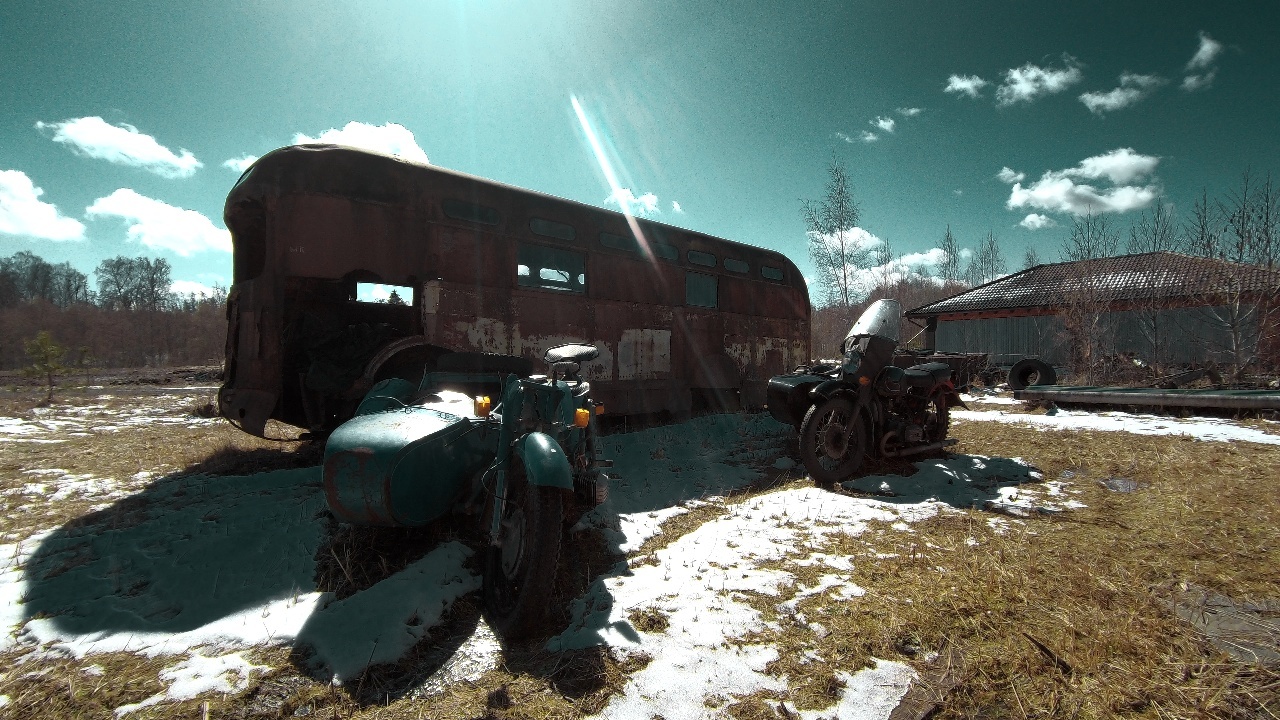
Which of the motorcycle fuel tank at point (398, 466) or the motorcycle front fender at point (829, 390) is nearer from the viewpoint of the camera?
the motorcycle fuel tank at point (398, 466)

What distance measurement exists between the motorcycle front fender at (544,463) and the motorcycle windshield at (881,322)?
173 inches

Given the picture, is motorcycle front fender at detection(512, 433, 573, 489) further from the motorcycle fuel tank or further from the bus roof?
the bus roof

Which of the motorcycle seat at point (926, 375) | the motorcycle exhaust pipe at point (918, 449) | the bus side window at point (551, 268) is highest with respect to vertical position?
the bus side window at point (551, 268)

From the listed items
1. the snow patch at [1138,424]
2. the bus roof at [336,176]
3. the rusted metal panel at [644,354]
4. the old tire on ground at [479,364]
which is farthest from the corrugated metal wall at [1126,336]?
the bus roof at [336,176]

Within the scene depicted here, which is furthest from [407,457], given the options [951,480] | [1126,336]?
[1126,336]

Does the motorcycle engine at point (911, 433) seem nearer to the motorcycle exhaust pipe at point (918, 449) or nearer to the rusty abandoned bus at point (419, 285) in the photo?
the motorcycle exhaust pipe at point (918, 449)

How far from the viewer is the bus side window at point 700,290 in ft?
28.5

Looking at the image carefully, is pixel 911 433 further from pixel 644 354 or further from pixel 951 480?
pixel 644 354

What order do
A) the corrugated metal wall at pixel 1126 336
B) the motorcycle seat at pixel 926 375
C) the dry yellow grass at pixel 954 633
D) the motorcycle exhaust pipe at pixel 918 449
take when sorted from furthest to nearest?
the corrugated metal wall at pixel 1126 336 < the motorcycle seat at pixel 926 375 < the motorcycle exhaust pipe at pixel 918 449 < the dry yellow grass at pixel 954 633

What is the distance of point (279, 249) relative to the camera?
5.02m

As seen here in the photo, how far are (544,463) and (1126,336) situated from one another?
2244 cm

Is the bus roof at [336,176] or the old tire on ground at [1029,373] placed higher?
the bus roof at [336,176]

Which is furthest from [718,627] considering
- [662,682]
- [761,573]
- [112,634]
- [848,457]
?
[848,457]

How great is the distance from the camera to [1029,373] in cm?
1402
